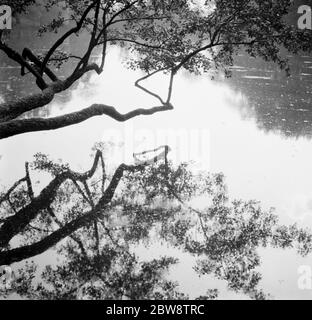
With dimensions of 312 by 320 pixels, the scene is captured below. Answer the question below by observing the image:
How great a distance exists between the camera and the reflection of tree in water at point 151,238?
7.77 metres

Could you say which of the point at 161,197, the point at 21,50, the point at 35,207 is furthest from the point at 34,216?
the point at 21,50

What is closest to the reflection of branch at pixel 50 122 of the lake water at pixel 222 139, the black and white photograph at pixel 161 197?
the black and white photograph at pixel 161 197

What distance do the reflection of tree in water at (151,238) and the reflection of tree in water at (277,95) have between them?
9.72 meters

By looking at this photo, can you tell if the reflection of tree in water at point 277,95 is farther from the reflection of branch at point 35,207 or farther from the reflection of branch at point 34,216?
the reflection of branch at point 34,216

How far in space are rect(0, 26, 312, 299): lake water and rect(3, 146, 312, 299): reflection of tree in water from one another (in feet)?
1.35

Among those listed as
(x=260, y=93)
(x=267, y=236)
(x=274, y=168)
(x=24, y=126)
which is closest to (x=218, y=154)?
(x=274, y=168)

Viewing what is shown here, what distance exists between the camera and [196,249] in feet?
30.9

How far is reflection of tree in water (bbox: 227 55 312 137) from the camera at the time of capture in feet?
70.4

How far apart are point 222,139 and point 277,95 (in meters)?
13.4

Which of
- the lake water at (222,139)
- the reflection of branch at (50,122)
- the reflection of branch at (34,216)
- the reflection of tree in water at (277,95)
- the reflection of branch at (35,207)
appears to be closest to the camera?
the reflection of branch at (34,216)

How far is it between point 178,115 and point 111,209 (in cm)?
1335

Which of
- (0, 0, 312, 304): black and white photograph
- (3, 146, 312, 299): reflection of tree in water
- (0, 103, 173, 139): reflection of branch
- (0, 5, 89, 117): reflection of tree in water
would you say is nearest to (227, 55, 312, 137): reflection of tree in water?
(0, 0, 312, 304): black and white photograph

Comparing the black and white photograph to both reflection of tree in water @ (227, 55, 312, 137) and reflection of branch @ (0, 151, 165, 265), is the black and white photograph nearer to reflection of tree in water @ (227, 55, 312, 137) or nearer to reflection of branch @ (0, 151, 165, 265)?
reflection of branch @ (0, 151, 165, 265)

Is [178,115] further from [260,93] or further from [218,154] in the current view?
[260,93]
